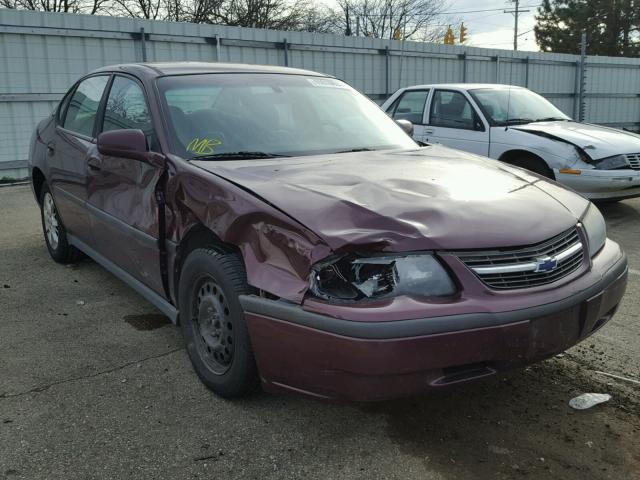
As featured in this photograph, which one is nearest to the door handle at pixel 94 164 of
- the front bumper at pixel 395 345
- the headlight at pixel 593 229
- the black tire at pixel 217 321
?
the black tire at pixel 217 321

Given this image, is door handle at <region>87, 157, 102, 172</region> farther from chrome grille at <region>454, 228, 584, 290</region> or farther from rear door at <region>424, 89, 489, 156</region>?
rear door at <region>424, 89, 489, 156</region>

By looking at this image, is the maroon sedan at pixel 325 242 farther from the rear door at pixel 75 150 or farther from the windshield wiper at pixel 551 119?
the windshield wiper at pixel 551 119

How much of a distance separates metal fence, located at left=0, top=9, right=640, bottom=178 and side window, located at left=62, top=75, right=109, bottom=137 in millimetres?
6386

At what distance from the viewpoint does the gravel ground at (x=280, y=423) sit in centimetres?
236

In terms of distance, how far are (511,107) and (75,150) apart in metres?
5.59

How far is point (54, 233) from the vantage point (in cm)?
523

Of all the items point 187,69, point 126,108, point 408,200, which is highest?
point 187,69

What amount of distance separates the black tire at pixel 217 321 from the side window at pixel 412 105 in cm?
604

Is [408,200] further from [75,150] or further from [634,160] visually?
[634,160]

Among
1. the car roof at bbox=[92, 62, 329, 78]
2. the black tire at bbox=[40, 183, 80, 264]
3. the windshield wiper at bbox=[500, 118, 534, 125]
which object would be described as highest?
the car roof at bbox=[92, 62, 329, 78]

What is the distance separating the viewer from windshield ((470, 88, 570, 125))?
25.2ft

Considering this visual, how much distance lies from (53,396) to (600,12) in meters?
43.3

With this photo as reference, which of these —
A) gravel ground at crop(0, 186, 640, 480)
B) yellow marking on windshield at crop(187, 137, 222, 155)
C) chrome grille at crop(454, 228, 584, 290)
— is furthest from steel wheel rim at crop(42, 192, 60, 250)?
chrome grille at crop(454, 228, 584, 290)

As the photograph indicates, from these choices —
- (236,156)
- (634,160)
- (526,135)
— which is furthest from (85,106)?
(634,160)
